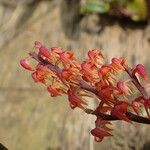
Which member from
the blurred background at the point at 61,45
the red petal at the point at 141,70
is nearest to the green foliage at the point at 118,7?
the blurred background at the point at 61,45

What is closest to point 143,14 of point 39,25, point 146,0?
point 146,0

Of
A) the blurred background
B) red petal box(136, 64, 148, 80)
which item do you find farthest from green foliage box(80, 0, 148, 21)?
red petal box(136, 64, 148, 80)

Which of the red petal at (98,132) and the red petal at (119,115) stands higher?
the red petal at (119,115)

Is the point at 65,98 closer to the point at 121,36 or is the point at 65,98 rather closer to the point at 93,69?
the point at 121,36

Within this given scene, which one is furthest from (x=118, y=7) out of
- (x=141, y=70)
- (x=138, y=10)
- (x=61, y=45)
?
(x=141, y=70)

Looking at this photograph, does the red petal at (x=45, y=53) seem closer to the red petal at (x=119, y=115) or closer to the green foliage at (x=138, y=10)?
the red petal at (x=119, y=115)

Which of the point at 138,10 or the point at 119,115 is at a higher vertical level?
the point at 138,10

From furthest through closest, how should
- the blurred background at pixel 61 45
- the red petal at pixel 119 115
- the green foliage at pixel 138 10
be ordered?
the green foliage at pixel 138 10, the blurred background at pixel 61 45, the red petal at pixel 119 115

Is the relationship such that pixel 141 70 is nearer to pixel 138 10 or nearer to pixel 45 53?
pixel 45 53
